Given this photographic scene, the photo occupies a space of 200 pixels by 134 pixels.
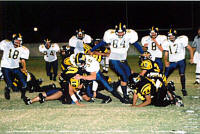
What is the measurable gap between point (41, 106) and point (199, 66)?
5714mm

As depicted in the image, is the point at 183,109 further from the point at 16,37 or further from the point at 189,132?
the point at 16,37

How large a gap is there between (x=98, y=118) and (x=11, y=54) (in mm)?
3441

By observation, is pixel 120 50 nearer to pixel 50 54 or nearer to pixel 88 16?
pixel 50 54

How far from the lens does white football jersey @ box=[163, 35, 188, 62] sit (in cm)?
889

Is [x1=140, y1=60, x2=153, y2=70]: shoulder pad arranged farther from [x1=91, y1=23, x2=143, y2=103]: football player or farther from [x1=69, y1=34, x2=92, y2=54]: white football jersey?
[x1=69, y1=34, x2=92, y2=54]: white football jersey

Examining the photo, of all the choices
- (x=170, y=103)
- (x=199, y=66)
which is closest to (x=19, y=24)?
(x=199, y=66)

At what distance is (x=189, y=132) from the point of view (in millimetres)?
5367

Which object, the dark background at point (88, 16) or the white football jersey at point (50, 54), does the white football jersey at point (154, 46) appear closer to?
the white football jersey at point (50, 54)

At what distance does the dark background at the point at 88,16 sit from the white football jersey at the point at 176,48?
98.7 feet

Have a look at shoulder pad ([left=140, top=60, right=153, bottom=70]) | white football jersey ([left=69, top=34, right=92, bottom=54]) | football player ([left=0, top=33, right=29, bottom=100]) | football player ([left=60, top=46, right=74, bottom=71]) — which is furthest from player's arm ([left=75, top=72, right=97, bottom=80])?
white football jersey ([left=69, top=34, right=92, bottom=54])

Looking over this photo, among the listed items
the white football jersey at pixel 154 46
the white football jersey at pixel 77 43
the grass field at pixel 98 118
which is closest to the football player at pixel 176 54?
the grass field at pixel 98 118

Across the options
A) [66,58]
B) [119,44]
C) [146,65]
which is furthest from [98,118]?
[66,58]

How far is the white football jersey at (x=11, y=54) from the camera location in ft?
28.3

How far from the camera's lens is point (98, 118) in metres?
6.42
